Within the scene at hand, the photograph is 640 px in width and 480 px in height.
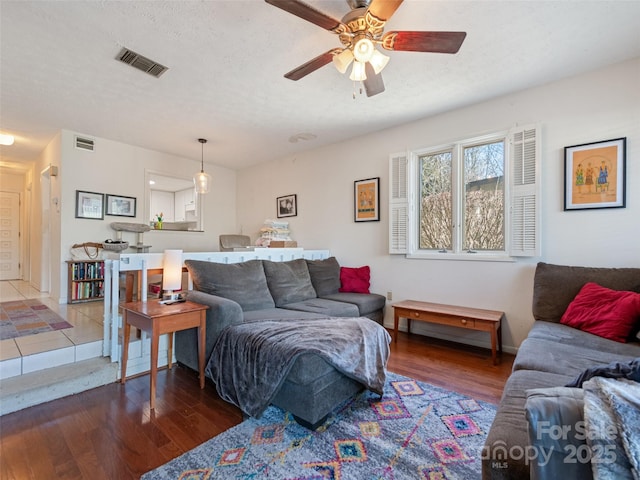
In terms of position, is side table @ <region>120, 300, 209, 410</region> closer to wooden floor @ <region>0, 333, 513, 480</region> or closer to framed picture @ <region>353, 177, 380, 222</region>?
wooden floor @ <region>0, 333, 513, 480</region>

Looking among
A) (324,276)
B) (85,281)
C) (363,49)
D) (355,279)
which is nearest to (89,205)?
(85,281)

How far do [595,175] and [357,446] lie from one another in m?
2.93

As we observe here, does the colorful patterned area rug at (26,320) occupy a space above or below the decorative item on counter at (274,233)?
below

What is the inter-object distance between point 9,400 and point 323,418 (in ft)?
6.64

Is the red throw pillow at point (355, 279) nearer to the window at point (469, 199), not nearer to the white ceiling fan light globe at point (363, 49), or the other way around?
the window at point (469, 199)

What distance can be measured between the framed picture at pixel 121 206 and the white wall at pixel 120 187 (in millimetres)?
61

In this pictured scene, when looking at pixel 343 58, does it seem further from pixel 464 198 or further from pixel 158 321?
pixel 464 198

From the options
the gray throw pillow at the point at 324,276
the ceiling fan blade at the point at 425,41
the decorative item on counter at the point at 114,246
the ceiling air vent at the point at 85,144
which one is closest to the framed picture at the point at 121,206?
the decorative item on counter at the point at 114,246

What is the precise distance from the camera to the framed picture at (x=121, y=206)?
4465 mm

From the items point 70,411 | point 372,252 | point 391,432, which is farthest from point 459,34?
point 70,411

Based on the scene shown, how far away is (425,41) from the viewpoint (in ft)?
5.70

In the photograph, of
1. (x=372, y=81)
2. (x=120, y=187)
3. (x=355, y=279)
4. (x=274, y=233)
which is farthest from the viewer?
(x=274, y=233)

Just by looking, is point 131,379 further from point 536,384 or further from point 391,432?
point 536,384

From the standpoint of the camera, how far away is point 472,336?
3.24 metres
